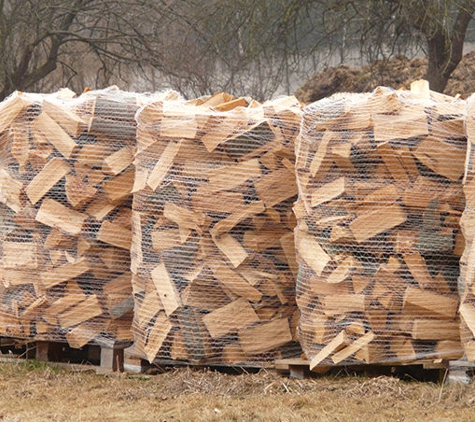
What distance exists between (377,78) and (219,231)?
26.7ft

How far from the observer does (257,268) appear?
5.71 meters

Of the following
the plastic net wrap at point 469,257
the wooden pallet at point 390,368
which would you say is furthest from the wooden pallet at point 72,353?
the plastic net wrap at point 469,257

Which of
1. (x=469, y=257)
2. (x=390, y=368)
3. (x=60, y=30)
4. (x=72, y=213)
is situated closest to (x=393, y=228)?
(x=469, y=257)

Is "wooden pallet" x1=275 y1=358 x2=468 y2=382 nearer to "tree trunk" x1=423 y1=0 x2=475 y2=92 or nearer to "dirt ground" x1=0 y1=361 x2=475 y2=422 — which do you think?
"dirt ground" x1=0 y1=361 x2=475 y2=422

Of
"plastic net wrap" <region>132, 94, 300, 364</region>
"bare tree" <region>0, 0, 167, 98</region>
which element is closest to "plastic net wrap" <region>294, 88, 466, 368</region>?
"plastic net wrap" <region>132, 94, 300, 364</region>

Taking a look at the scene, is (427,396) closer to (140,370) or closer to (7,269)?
(140,370)

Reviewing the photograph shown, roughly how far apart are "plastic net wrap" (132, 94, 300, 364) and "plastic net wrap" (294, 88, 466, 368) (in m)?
0.49

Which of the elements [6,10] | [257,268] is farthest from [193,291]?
[6,10]

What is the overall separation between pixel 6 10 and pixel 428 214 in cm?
1168

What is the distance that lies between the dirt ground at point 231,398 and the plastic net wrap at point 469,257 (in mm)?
281

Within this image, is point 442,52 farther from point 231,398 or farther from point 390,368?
point 231,398

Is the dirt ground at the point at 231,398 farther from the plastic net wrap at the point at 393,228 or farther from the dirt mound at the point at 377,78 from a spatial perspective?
the dirt mound at the point at 377,78

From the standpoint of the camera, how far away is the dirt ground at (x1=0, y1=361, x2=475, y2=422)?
471cm

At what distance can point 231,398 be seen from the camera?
5148 millimetres
